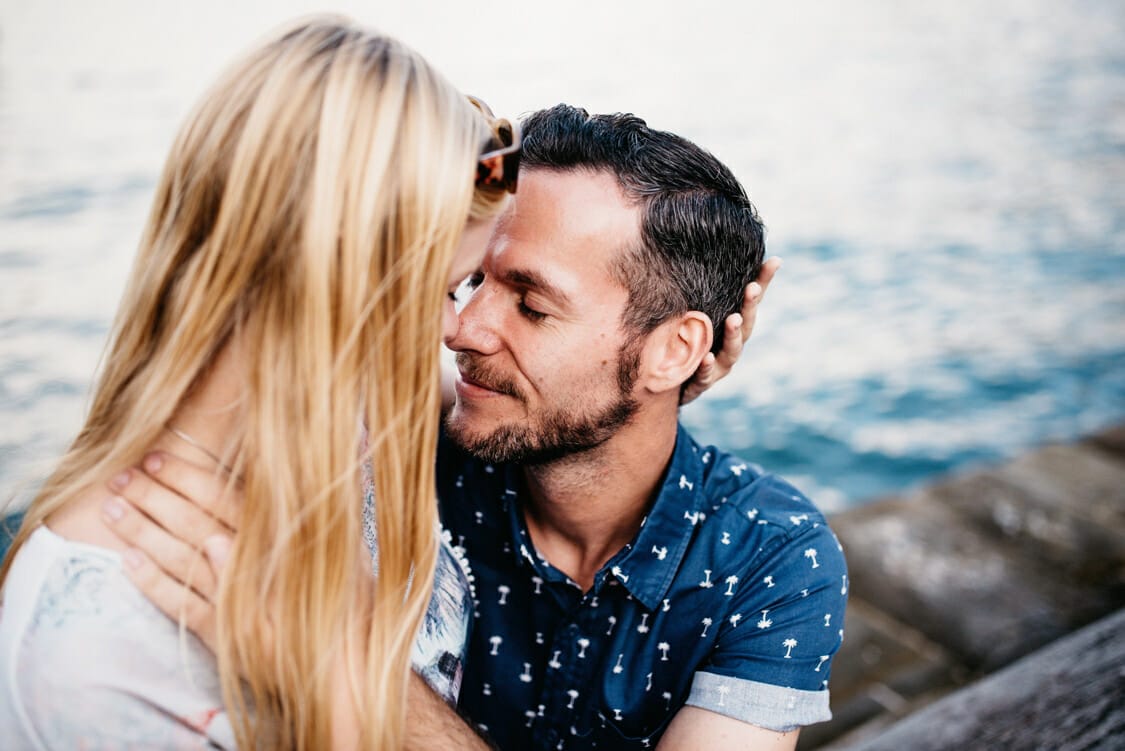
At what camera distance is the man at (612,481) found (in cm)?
225

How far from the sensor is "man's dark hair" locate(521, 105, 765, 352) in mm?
2439

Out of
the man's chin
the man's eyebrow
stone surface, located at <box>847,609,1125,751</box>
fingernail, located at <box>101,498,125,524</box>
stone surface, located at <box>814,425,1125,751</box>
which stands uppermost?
the man's eyebrow

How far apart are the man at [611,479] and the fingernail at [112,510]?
0.98 metres

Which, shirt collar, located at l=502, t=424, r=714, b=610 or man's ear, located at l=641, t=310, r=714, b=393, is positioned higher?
man's ear, located at l=641, t=310, r=714, b=393

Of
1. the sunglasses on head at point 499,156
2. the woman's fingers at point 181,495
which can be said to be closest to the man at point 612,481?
the sunglasses on head at point 499,156

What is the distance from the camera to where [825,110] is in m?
16.4

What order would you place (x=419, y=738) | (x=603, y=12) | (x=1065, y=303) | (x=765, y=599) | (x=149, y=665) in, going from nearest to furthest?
(x=149, y=665) → (x=419, y=738) → (x=765, y=599) → (x=1065, y=303) → (x=603, y=12)

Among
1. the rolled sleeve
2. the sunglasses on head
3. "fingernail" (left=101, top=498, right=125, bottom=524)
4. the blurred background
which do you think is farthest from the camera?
the blurred background

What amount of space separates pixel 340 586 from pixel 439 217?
636mm

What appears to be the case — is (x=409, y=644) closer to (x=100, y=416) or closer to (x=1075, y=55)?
(x=100, y=416)

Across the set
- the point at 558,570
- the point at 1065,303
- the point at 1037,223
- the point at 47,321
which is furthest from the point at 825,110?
the point at 558,570

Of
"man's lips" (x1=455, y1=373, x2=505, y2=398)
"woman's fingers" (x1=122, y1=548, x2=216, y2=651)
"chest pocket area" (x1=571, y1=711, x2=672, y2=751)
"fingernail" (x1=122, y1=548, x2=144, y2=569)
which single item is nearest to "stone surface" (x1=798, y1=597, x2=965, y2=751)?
"chest pocket area" (x1=571, y1=711, x2=672, y2=751)

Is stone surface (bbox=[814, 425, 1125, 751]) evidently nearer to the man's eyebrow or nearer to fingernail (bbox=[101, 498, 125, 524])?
the man's eyebrow

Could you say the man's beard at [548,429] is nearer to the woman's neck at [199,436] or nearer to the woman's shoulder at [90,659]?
the woman's neck at [199,436]
